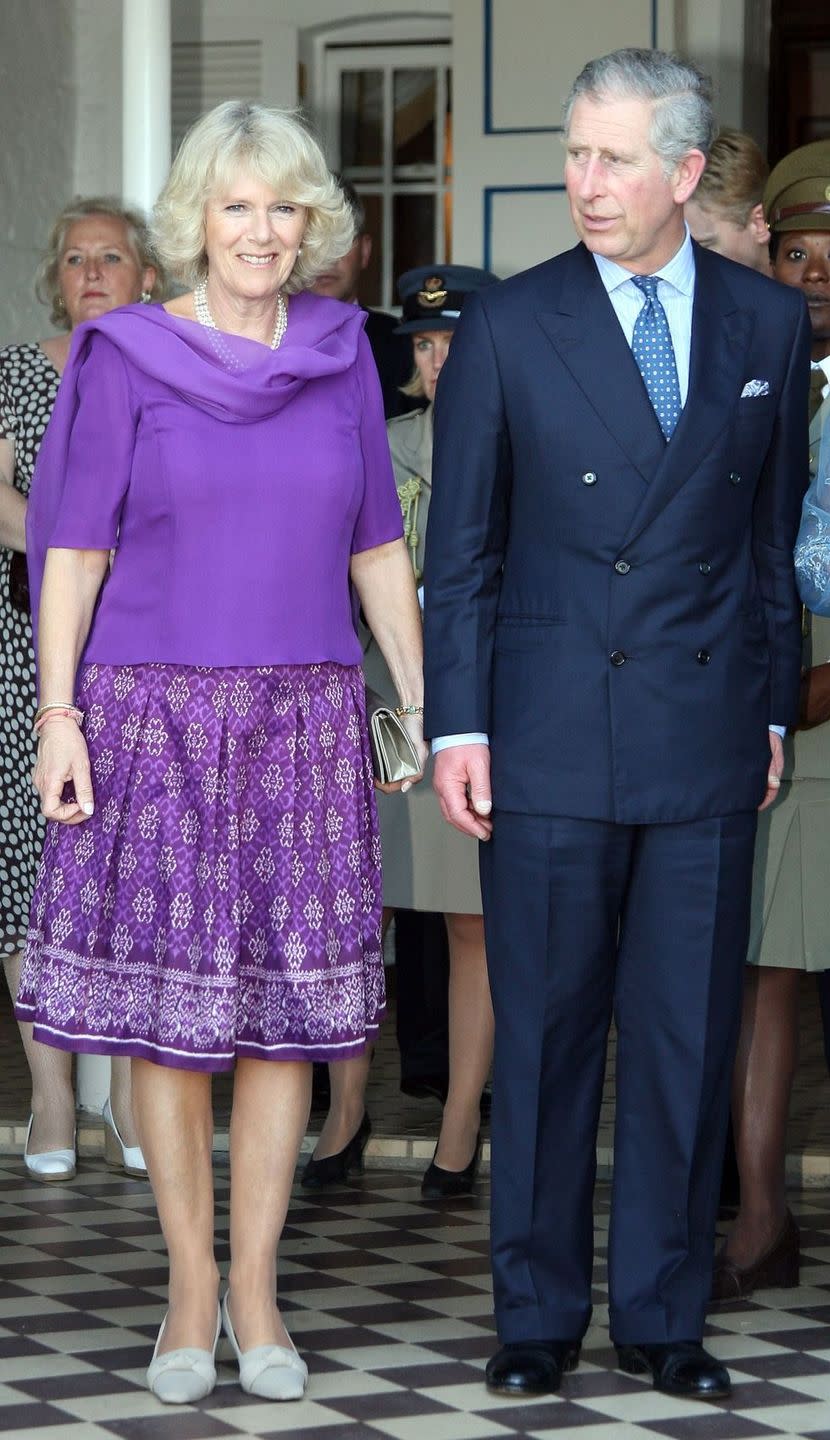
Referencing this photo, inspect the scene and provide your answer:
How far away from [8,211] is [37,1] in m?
0.73

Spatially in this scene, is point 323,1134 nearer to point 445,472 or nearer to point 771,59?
point 445,472

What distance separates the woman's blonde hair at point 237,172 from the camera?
344 centimetres

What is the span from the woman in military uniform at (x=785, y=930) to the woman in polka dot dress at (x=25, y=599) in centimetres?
141

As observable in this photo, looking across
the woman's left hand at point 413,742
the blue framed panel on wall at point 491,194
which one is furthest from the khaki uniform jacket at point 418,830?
the blue framed panel on wall at point 491,194

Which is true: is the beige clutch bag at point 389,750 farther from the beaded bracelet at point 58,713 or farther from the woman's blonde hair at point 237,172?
the woman's blonde hair at point 237,172

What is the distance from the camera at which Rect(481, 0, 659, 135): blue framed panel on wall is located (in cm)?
788

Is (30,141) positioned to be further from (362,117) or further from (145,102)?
(145,102)

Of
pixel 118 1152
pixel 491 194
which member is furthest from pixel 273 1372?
pixel 491 194

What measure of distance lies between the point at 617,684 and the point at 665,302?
1.78ft

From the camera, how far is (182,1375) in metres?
3.39

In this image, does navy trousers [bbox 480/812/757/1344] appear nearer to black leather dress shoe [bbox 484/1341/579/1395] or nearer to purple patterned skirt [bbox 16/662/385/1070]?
black leather dress shoe [bbox 484/1341/579/1395]

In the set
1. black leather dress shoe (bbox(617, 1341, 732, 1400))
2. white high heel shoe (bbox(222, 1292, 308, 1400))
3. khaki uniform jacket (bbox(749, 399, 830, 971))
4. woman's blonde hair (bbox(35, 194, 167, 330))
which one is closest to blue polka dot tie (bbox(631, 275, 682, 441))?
khaki uniform jacket (bbox(749, 399, 830, 971))

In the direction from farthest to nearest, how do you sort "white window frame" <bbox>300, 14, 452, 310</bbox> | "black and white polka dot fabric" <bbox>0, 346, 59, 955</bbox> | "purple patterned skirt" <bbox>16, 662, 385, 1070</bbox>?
"white window frame" <bbox>300, 14, 452, 310</bbox>
"black and white polka dot fabric" <bbox>0, 346, 59, 955</bbox>
"purple patterned skirt" <bbox>16, 662, 385, 1070</bbox>

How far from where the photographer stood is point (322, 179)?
3.49 metres
